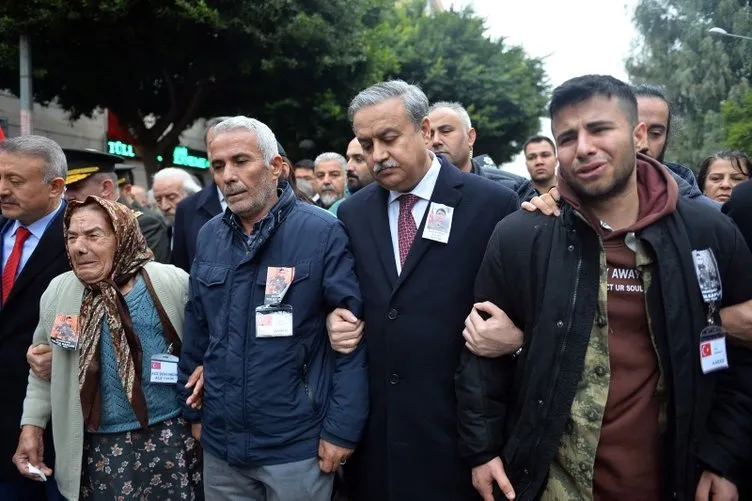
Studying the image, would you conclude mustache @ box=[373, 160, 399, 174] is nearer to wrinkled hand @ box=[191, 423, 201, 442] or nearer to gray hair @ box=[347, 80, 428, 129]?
gray hair @ box=[347, 80, 428, 129]

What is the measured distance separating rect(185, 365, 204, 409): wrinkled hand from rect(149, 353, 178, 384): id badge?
5.3 inches

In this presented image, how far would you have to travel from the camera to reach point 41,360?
3.01 m

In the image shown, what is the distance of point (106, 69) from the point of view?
40.9 ft

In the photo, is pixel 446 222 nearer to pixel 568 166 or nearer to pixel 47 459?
pixel 568 166

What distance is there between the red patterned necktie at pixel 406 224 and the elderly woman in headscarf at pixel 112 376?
1165 millimetres

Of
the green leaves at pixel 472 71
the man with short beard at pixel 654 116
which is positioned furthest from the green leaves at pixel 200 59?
the man with short beard at pixel 654 116

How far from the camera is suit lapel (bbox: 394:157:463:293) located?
2.54 m

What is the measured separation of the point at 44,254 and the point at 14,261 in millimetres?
176

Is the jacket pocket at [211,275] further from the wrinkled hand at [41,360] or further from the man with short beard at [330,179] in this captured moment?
the man with short beard at [330,179]

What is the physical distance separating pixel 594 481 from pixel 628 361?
0.43 meters

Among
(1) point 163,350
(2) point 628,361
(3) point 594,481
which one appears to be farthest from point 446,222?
(1) point 163,350

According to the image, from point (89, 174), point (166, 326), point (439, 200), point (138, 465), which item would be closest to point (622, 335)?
point (439, 200)

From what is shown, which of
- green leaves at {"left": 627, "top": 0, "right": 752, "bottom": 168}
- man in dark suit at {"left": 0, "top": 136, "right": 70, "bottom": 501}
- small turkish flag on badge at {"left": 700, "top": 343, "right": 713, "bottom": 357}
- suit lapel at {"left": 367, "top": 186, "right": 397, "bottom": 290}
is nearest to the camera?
small turkish flag on badge at {"left": 700, "top": 343, "right": 713, "bottom": 357}

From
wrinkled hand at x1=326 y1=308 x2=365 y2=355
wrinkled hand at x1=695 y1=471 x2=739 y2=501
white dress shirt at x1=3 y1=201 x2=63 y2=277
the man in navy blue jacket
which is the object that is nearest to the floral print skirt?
the man in navy blue jacket
